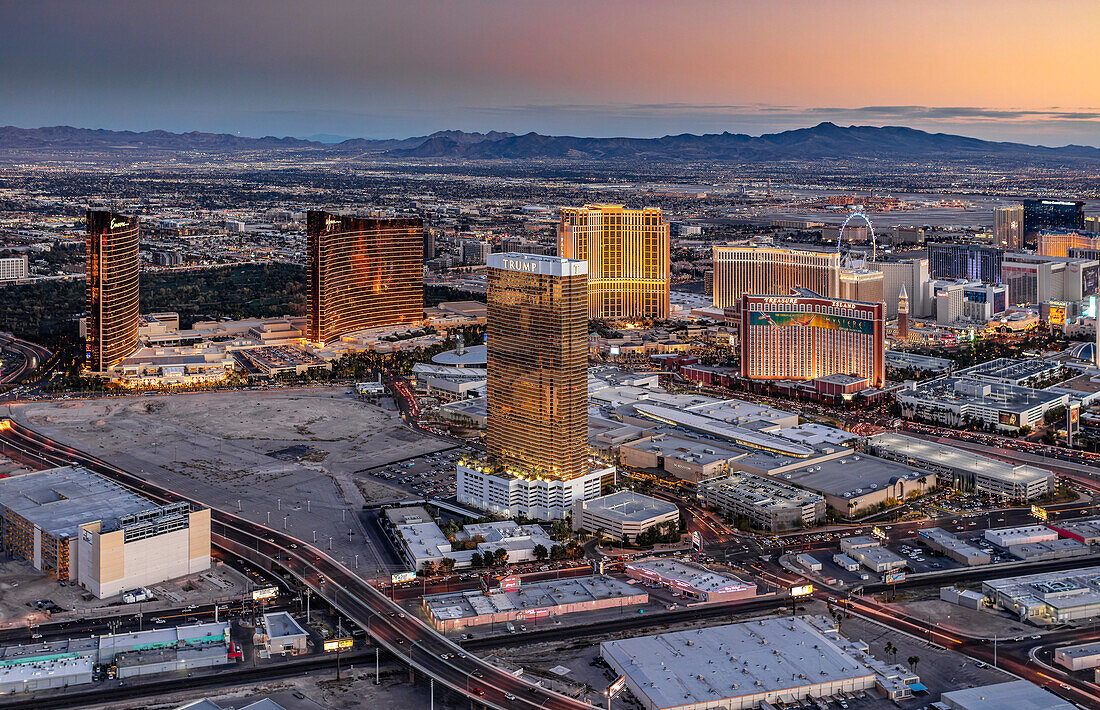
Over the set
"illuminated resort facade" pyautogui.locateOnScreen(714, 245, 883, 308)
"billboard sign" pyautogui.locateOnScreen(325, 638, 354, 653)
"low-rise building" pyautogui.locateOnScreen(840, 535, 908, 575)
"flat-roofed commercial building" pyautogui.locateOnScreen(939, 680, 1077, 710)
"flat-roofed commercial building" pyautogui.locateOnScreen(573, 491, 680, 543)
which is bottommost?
"flat-roofed commercial building" pyautogui.locateOnScreen(939, 680, 1077, 710)

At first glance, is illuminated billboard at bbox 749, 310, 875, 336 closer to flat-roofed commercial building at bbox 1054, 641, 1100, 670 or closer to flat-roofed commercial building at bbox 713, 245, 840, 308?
flat-roofed commercial building at bbox 713, 245, 840, 308

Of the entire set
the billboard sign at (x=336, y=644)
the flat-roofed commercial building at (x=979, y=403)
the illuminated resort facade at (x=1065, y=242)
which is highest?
the illuminated resort facade at (x=1065, y=242)

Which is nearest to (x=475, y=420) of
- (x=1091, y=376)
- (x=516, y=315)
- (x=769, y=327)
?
(x=516, y=315)

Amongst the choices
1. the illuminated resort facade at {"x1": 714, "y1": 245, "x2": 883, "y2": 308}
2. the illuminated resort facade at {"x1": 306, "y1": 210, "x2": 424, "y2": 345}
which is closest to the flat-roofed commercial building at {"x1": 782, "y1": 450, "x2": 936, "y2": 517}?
the illuminated resort facade at {"x1": 714, "y1": 245, "x2": 883, "y2": 308}

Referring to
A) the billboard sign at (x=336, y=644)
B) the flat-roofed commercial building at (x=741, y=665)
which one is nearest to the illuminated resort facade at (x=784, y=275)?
the flat-roofed commercial building at (x=741, y=665)

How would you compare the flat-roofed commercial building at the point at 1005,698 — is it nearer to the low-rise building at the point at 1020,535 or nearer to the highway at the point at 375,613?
the highway at the point at 375,613

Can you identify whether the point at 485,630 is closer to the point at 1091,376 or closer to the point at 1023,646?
the point at 1023,646
